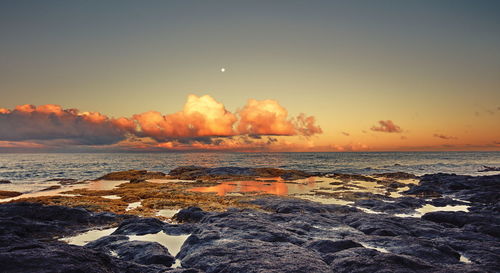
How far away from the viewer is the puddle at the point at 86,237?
14.7 meters

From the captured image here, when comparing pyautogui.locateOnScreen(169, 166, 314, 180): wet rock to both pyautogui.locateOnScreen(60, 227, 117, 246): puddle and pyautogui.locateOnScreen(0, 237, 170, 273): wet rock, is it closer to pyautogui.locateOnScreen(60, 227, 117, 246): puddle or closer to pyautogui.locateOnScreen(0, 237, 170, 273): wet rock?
pyautogui.locateOnScreen(60, 227, 117, 246): puddle

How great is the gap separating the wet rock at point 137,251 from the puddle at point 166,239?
1175 mm

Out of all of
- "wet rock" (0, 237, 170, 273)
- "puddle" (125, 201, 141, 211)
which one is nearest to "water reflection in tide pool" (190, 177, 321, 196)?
"puddle" (125, 201, 141, 211)

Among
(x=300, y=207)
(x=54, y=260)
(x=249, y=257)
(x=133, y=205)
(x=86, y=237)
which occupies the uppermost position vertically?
(x=54, y=260)

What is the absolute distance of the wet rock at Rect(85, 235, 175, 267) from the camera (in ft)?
35.4

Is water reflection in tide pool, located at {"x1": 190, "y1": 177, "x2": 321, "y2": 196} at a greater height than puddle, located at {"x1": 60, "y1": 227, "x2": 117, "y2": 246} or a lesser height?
lesser

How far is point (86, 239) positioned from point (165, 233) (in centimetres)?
430

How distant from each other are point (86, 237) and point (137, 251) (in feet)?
20.5

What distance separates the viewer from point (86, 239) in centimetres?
1520

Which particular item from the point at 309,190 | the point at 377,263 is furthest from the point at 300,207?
the point at 309,190

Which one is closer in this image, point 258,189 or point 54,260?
point 54,260

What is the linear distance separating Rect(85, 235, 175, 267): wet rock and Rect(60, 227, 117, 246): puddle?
2261 mm

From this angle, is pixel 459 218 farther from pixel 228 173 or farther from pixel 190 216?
pixel 228 173

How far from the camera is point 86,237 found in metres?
15.6
